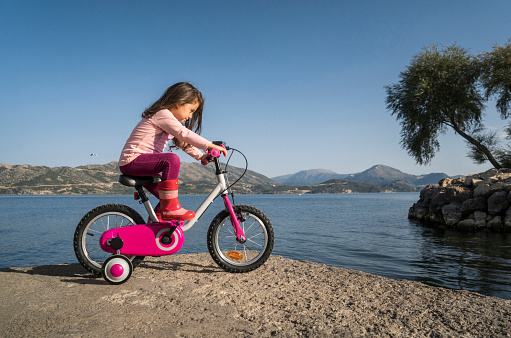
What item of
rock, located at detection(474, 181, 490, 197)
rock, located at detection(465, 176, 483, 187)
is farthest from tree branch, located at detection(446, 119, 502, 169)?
rock, located at detection(474, 181, 490, 197)

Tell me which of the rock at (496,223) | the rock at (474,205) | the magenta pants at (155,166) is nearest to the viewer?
the magenta pants at (155,166)

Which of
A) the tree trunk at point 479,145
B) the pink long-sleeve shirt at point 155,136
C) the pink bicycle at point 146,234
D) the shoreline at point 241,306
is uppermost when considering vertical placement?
the tree trunk at point 479,145

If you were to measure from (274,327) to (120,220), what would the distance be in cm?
269

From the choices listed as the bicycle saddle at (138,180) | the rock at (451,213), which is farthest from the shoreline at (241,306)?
the rock at (451,213)

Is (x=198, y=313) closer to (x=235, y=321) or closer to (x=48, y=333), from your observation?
(x=235, y=321)

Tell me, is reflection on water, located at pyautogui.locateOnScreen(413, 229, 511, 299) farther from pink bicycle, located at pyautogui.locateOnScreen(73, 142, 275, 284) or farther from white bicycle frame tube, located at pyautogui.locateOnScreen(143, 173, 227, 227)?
white bicycle frame tube, located at pyautogui.locateOnScreen(143, 173, 227, 227)

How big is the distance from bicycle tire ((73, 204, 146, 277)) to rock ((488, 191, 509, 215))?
19.9 m

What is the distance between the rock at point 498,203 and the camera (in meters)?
17.0

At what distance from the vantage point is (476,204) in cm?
1831

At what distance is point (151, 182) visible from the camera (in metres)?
4.05

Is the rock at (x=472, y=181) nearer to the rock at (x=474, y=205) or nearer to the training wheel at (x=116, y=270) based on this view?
the rock at (x=474, y=205)

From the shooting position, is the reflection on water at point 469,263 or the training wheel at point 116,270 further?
the reflection on water at point 469,263

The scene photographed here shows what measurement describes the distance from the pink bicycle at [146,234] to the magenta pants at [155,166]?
0.10 m

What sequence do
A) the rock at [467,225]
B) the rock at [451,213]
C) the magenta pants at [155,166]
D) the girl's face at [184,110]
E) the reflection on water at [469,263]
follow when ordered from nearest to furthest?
the magenta pants at [155,166], the girl's face at [184,110], the reflection on water at [469,263], the rock at [467,225], the rock at [451,213]
